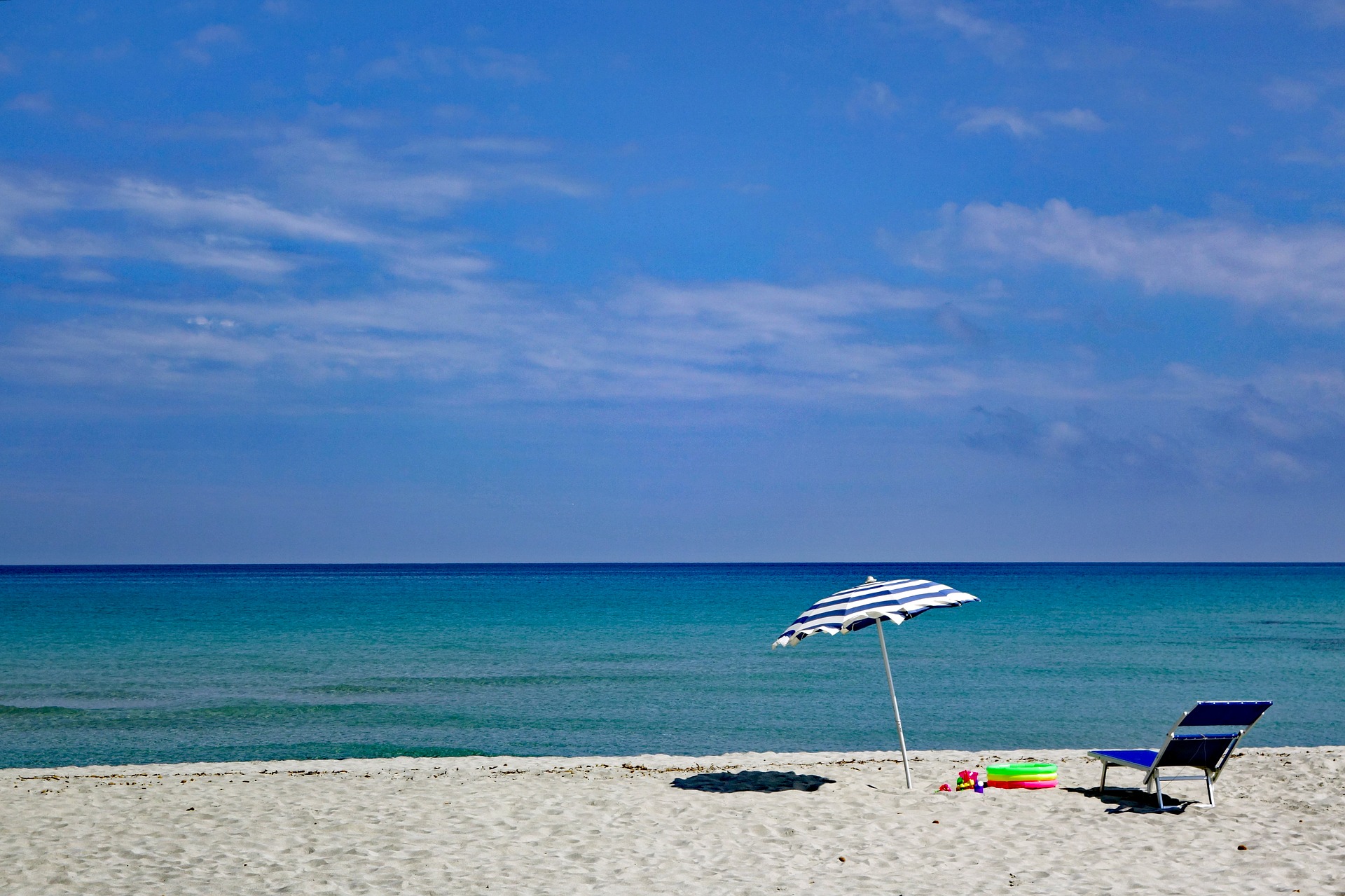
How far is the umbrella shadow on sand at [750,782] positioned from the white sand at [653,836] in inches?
8.4

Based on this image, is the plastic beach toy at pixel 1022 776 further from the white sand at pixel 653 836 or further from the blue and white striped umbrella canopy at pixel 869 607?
the blue and white striped umbrella canopy at pixel 869 607

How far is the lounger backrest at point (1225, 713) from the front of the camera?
955 cm

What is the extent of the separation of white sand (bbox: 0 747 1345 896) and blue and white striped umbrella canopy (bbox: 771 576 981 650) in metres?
1.70

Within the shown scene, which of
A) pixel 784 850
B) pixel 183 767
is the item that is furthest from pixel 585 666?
pixel 784 850

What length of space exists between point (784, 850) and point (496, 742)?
10322 mm

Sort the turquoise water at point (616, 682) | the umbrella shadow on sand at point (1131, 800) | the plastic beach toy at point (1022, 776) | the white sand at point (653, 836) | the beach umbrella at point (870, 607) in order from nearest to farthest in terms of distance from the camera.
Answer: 1. the white sand at point (653, 836)
2. the umbrella shadow on sand at point (1131, 800)
3. the beach umbrella at point (870, 607)
4. the plastic beach toy at point (1022, 776)
5. the turquoise water at point (616, 682)

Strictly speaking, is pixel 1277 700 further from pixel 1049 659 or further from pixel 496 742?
pixel 496 742

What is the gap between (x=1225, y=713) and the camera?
968 cm

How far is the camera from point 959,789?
36.3 ft

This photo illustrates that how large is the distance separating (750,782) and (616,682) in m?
15.1

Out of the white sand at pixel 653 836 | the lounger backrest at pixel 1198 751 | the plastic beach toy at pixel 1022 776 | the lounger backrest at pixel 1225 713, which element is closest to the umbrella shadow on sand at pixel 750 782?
the white sand at pixel 653 836

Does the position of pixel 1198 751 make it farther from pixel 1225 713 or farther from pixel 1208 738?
pixel 1225 713

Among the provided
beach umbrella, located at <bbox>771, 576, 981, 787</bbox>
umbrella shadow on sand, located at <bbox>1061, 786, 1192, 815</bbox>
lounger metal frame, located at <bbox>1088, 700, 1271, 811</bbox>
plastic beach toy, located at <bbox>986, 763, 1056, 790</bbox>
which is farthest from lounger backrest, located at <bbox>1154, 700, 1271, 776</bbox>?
beach umbrella, located at <bbox>771, 576, 981, 787</bbox>

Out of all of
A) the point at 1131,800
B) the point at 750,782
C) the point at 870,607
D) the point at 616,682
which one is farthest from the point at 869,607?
the point at 616,682
